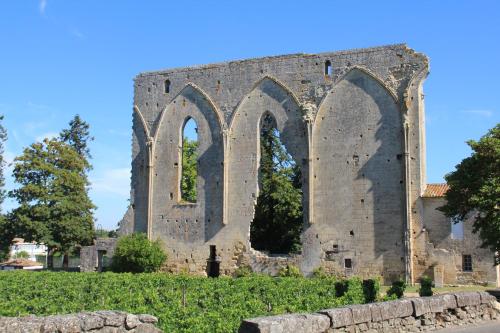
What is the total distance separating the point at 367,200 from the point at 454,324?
12.1 metres

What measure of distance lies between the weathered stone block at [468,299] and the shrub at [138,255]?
16.7 meters

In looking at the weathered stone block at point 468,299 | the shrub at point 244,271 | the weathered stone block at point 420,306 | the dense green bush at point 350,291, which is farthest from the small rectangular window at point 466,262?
the weathered stone block at point 420,306

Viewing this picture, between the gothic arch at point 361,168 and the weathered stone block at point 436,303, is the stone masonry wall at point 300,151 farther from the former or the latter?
the weathered stone block at point 436,303

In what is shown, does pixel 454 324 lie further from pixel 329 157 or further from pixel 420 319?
pixel 329 157

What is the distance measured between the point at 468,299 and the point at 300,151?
→ 13.5 m

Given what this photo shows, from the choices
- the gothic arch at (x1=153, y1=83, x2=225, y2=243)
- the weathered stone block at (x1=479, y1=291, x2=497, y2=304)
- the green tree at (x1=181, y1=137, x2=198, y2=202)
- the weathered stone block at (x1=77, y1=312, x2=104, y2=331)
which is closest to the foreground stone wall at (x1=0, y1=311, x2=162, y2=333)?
the weathered stone block at (x1=77, y1=312, x2=104, y2=331)

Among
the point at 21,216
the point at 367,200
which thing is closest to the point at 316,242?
the point at 367,200

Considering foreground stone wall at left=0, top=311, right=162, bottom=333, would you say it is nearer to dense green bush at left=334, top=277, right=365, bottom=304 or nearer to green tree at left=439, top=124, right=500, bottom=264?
dense green bush at left=334, top=277, right=365, bottom=304

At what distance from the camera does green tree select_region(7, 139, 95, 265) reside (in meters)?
34.2

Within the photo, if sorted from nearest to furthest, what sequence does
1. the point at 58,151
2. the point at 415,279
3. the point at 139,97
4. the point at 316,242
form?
the point at 415,279, the point at 316,242, the point at 139,97, the point at 58,151

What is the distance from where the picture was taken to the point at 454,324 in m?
11.3

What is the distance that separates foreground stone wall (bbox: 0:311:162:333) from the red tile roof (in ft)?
52.3

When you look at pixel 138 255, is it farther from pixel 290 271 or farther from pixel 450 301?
pixel 450 301

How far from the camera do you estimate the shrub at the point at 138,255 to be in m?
26.1
